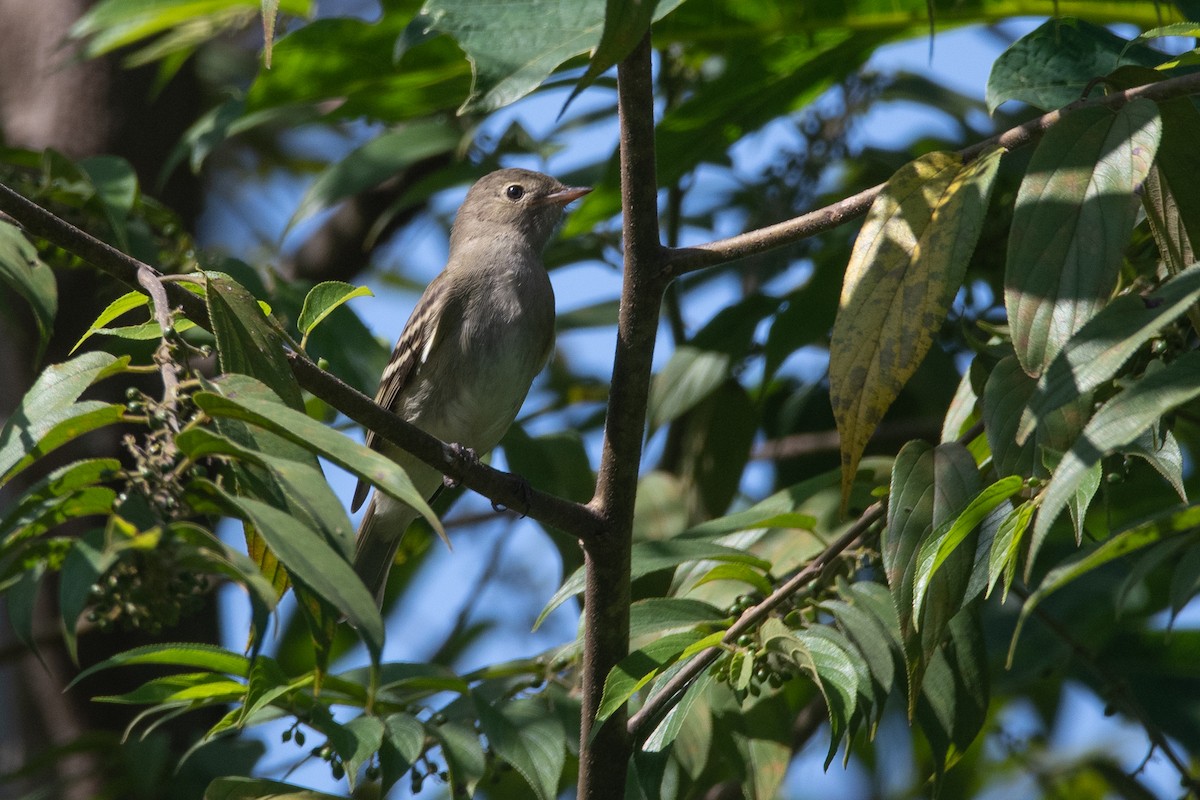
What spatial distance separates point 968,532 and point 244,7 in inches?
157

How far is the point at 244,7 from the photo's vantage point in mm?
5074

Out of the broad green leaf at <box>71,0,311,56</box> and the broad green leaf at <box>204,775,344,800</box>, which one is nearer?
the broad green leaf at <box>204,775,344,800</box>

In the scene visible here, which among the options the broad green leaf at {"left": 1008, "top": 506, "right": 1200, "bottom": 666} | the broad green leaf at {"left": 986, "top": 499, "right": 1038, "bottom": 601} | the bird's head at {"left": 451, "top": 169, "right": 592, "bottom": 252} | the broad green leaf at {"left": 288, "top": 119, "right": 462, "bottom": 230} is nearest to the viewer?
the broad green leaf at {"left": 1008, "top": 506, "right": 1200, "bottom": 666}

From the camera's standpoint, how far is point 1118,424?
177 centimetres

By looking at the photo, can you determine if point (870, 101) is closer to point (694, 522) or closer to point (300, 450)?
point (694, 522)

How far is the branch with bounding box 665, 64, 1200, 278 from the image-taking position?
2.29m

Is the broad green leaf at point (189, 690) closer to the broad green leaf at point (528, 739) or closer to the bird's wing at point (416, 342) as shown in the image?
the broad green leaf at point (528, 739)

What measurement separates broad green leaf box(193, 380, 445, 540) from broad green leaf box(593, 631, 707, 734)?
0.93 m

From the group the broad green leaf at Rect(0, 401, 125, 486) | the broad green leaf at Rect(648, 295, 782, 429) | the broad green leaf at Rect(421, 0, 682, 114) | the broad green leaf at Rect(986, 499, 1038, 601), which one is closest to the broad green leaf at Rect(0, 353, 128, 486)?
the broad green leaf at Rect(0, 401, 125, 486)

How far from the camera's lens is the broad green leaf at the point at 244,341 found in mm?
1936

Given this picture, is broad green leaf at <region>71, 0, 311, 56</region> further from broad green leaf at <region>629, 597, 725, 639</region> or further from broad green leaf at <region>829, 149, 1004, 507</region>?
broad green leaf at <region>829, 149, 1004, 507</region>

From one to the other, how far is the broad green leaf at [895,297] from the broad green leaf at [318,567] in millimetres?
993

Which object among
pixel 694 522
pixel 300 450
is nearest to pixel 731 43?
pixel 694 522

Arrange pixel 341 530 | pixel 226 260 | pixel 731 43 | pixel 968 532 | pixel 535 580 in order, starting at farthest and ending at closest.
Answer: pixel 535 580 → pixel 731 43 → pixel 226 260 → pixel 968 532 → pixel 341 530
